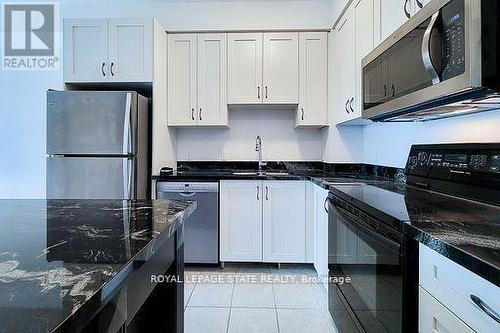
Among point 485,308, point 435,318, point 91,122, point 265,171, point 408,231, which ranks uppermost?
point 91,122

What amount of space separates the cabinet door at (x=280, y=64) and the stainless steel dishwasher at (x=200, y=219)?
1.12 meters

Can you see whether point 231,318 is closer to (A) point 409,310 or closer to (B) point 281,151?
(A) point 409,310

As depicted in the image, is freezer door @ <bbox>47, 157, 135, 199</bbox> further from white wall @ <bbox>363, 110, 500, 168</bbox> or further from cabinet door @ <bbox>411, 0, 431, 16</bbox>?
cabinet door @ <bbox>411, 0, 431, 16</bbox>

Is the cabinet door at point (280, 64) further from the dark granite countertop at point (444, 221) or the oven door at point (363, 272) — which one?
the oven door at point (363, 272)

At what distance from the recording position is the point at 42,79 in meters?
3.22

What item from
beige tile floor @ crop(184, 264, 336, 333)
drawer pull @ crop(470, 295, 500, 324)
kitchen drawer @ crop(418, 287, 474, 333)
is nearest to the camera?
drawer pull @ crop(470, 295, 500, 324)

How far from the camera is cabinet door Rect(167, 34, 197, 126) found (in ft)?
10.9

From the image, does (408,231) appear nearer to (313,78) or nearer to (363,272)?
(363,272)

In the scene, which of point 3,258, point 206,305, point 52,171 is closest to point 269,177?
point 206,305

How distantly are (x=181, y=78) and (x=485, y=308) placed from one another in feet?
10.2

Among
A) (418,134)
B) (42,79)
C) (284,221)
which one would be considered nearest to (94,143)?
(42,79)

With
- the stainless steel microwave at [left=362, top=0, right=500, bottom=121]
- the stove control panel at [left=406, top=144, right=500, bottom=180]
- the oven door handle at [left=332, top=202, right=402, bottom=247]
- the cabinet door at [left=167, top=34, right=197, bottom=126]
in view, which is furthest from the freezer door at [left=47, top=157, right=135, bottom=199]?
the stove control panel at [left=406, top=144, right=500, bottom=180]

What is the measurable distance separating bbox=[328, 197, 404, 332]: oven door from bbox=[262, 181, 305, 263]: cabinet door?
0.92 meters

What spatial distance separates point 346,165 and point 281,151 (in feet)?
2.43
